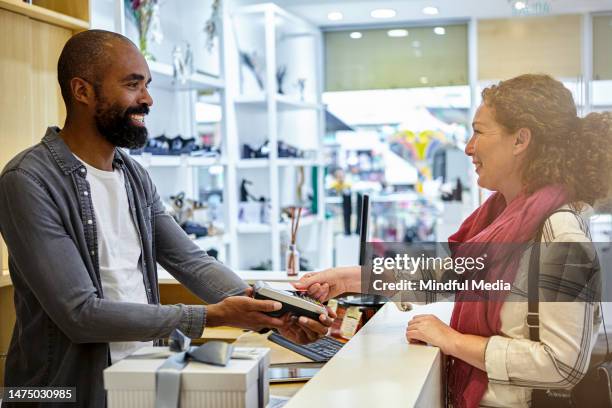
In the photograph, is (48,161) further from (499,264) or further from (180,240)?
(499,264)

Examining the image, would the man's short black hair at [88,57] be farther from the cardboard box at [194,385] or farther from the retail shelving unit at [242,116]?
the retail shelving unit at [242,116]

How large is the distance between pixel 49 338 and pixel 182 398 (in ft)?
2.42

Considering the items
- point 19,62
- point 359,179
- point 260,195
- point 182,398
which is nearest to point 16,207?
point 182,398

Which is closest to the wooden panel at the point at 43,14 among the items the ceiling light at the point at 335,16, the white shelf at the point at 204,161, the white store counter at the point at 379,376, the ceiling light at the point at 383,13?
the white shelf at the point at 204,161

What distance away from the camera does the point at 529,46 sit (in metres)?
6.13

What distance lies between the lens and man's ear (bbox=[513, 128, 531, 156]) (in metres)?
1.57

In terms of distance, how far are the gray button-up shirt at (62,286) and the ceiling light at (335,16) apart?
4226 millimetres

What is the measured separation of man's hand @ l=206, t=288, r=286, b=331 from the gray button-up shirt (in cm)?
4

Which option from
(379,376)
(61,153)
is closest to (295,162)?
(61,153)

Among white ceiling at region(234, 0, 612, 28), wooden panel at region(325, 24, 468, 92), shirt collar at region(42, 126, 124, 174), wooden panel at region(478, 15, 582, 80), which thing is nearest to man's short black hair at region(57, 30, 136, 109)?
shirt collar at region(42, 126, 124, 174)

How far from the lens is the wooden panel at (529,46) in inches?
237

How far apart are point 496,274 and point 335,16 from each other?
4.77 meters

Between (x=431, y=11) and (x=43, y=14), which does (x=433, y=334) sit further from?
(x=431, y=11)

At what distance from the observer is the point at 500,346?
57.3 inches
